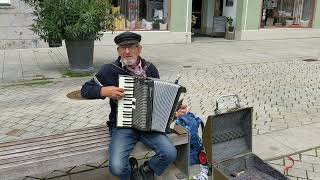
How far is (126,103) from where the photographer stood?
314cm

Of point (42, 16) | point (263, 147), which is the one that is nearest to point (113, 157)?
point (263, 147)

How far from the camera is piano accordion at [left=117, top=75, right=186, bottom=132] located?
3092 millimetres

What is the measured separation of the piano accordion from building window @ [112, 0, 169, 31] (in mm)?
10123

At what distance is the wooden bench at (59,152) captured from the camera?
2920 millimetres

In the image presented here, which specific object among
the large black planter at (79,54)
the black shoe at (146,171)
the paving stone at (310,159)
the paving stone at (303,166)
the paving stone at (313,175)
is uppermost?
the large black planter at (79,54)

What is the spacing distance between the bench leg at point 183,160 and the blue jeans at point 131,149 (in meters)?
0.25

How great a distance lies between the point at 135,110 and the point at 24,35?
9.07 meters

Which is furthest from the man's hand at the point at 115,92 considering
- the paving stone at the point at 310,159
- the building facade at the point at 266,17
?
the building facade at the point at 266,17

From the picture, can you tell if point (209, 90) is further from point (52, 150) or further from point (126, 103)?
point (52, 150)

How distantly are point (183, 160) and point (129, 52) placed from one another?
1226mm

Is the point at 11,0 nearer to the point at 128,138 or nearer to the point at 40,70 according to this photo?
the point at 40,70

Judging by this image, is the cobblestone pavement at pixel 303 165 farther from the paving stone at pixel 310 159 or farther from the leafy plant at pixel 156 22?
the leafy plant at pixel 156 22

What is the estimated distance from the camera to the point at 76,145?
3279mm

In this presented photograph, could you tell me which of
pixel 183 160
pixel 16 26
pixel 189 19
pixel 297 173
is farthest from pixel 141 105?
pixel 189 19
